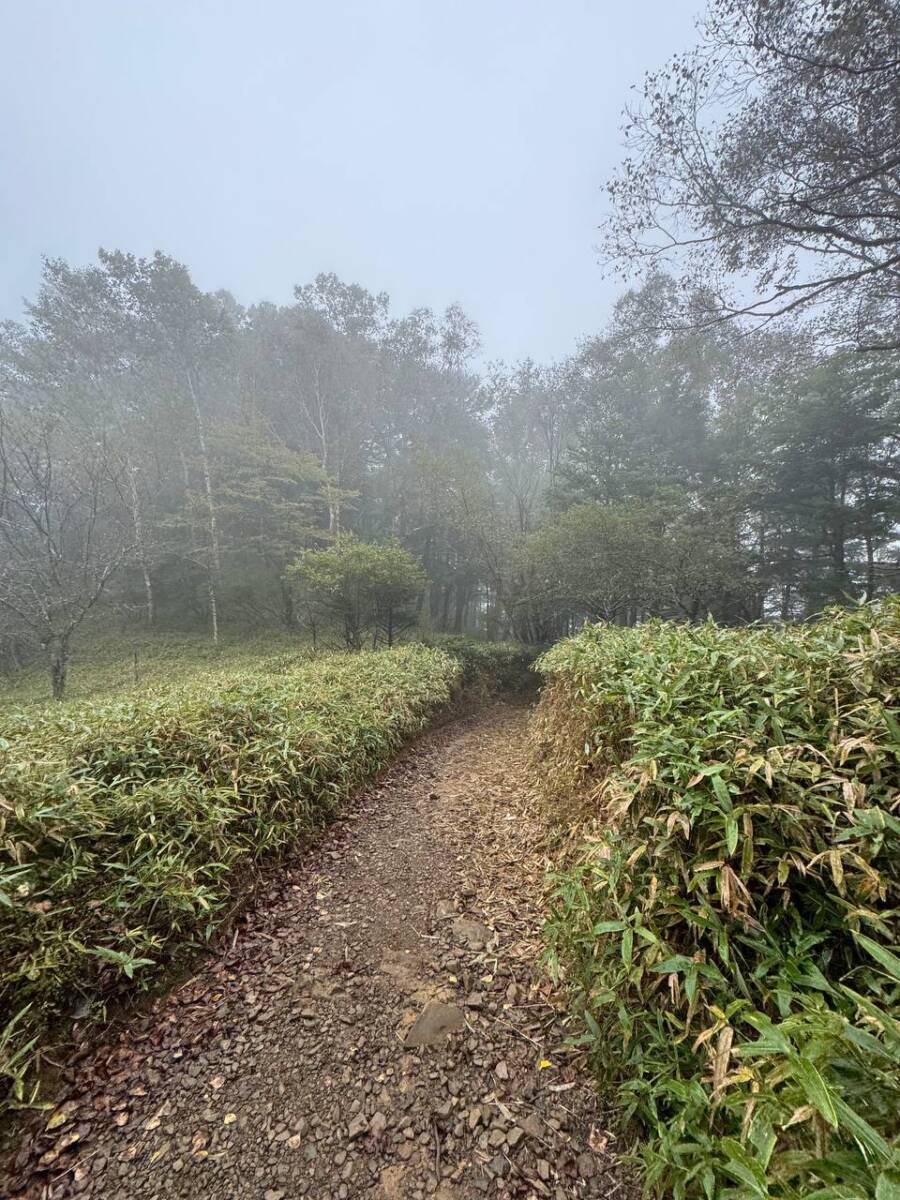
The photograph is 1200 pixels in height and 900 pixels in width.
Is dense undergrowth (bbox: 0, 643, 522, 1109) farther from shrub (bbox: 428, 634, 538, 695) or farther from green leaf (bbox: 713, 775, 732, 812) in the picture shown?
shrub (bbox: 428, 634, 538, 695)

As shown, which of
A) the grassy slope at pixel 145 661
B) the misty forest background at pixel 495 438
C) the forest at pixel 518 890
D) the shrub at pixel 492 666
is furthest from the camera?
the shrub at pixel 492 666

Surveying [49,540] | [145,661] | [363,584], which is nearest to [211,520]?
[145,661]

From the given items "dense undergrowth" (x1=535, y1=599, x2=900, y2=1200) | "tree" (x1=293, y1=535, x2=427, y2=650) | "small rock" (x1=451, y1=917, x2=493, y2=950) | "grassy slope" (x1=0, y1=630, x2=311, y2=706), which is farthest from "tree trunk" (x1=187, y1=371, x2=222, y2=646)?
"dense undergrowth" (x1=535, y1=599, x2=900, y2=1200)

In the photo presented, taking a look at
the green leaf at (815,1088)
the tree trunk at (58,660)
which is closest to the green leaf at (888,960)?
the green leaf at (815,1088)

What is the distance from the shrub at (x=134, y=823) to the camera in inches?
59.7

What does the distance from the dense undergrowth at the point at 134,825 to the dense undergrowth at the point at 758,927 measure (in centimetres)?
172

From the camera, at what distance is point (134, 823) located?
201 cm

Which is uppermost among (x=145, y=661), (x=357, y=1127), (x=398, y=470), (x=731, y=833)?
(x=398, y=470)

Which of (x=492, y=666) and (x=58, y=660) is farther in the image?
(x=492, y=666)

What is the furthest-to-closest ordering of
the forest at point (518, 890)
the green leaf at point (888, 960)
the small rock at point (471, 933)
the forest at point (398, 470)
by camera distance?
the forest at point (398, 470) < the small rock at point (471, 933) < the forest at point (518, 890) < the green leaf at point (888, 960)

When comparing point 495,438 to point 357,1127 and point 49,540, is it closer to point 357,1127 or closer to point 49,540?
point 49,540

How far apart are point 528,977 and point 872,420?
13306 millimetres

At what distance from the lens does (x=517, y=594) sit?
455 inches

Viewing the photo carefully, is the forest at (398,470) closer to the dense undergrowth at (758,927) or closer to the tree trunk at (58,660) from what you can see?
Answer: the tree trunk at (58,660)
